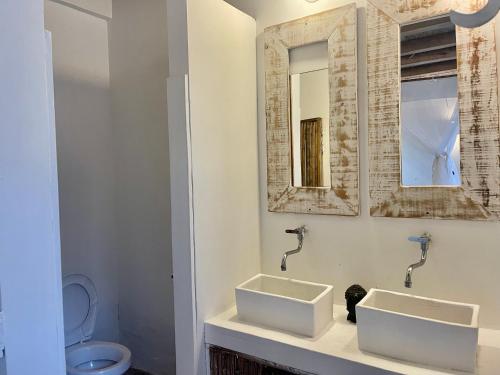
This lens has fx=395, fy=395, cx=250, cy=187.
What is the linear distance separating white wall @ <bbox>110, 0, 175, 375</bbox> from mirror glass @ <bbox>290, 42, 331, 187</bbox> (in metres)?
0.88

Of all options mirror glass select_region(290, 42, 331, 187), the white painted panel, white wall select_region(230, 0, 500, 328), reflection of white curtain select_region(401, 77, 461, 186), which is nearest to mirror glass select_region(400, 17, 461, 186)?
reflection of white curtain select_region(401, 77, 461, 186)

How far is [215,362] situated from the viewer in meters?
1.73

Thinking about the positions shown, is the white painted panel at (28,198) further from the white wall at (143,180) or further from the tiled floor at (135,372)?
the tiled floor at (135,372)

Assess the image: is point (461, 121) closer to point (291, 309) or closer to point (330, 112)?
point (330, 112)

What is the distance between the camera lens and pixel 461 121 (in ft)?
5.16

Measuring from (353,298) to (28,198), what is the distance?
4.30 ft

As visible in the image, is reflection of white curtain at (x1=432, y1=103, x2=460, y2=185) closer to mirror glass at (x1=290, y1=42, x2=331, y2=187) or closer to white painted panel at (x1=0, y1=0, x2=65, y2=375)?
mirror glass at (x1=290, y1=42, x2=331, y2=187)

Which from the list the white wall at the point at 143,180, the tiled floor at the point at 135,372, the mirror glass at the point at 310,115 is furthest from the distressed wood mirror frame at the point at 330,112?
the tiled floor at the point at 135,372

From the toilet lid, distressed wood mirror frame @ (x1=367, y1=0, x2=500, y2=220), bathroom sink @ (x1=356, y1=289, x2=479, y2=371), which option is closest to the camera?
bathroom sink @ (x1=356, y1=289, x2=479, y2=371)

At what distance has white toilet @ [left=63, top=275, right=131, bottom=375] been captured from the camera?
2316 millimetres

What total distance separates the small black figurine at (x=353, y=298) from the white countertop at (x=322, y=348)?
35 millimetres

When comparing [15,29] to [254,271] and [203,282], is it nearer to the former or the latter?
[203,282]

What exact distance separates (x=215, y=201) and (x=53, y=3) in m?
1.69

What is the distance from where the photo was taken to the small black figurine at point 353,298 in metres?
1.71
